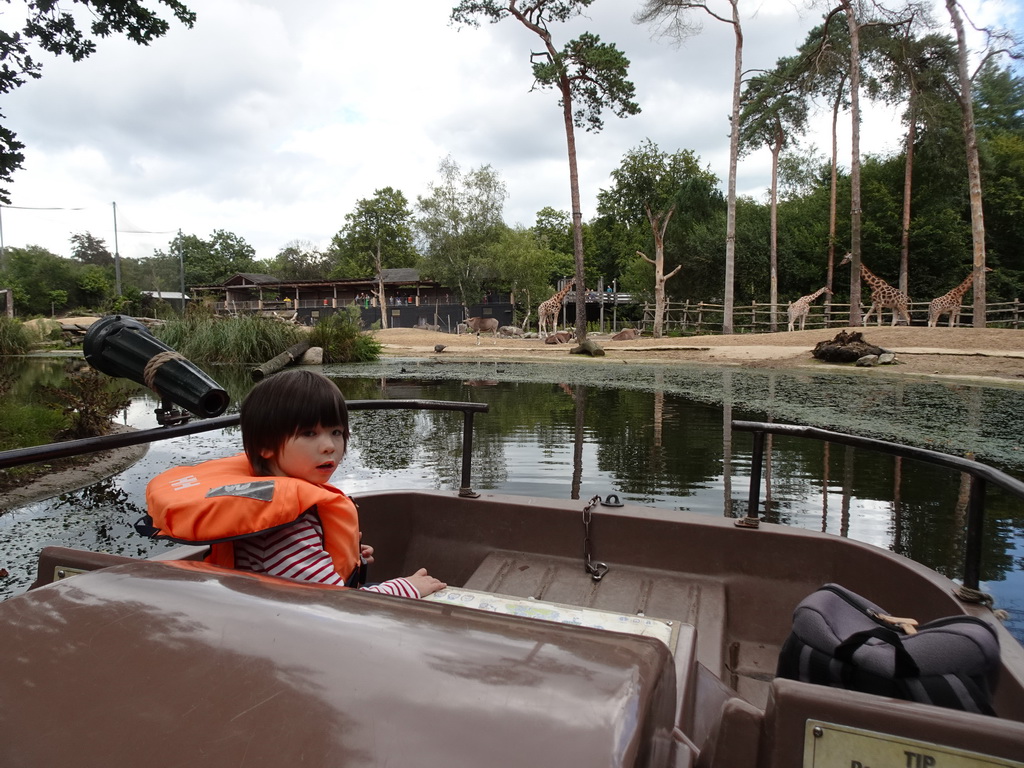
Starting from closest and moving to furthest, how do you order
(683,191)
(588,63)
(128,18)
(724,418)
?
(128,18)
(724,418)
(588,63)
(683,191)

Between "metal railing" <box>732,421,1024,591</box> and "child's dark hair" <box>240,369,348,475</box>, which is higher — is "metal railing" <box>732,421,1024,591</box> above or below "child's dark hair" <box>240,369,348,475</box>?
below

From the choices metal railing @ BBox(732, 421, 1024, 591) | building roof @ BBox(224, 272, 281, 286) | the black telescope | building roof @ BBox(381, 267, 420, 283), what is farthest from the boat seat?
building roof @ BBox(224, 272, 281, 286)

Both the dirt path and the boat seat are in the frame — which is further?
the dirt path

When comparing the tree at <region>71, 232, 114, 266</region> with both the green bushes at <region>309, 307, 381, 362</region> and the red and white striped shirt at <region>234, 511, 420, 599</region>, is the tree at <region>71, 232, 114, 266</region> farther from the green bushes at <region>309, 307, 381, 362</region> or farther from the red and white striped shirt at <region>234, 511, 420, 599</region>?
the red and white striped shirt at <region>234, 511, 420, 599</region>

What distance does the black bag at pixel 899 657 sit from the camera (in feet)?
3.42

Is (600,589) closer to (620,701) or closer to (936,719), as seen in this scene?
(936,719)

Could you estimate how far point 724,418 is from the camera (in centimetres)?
841

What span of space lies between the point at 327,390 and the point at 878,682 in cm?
110

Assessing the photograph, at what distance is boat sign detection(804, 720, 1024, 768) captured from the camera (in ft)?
2.58

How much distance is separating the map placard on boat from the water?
2271 mm

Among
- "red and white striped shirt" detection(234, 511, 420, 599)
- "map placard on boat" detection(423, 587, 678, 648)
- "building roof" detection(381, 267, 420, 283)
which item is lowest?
"map placard on boat" detection(423, 587, 678, 648)

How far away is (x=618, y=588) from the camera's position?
2271 millimetres

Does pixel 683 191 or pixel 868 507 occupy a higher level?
pixel 683 191

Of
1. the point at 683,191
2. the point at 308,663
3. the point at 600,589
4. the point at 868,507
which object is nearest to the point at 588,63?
the point at 683,191
